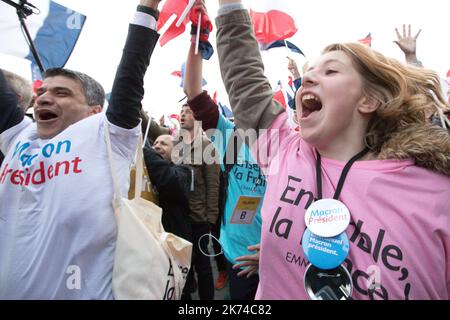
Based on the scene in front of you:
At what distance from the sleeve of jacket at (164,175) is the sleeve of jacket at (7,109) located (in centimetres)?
128

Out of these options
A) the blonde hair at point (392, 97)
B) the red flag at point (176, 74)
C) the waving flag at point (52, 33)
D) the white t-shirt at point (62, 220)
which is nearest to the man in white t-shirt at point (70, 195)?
the white t-shirt at point (62, 220)

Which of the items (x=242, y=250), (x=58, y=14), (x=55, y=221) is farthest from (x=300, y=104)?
(x=58, y=14)

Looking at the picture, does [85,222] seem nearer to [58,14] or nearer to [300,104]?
[300,104]

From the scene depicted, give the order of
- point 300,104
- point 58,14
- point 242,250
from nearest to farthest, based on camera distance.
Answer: point 300,104
point 242,250
point 58,14

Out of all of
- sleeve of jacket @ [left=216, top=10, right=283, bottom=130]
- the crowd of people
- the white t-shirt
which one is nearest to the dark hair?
the crowd of people

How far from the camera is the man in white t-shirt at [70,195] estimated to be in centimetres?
126

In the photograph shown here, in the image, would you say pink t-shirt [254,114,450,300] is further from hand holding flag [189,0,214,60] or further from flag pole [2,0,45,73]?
flag pole [2,0,45,73]

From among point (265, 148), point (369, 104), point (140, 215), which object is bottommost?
point (140, 215)

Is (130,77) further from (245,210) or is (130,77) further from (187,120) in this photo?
(187,120)

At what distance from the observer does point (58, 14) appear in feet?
10.4

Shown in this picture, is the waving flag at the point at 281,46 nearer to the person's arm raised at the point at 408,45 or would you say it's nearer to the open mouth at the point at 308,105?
the person's arm raised at the point at 408,45
